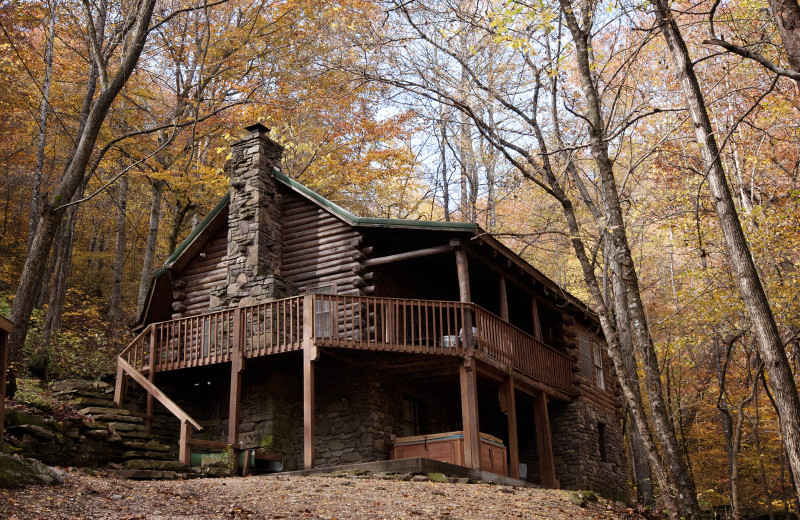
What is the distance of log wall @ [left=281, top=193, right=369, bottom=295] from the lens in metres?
17.3

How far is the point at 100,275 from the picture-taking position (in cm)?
3056

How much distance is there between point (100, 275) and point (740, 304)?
969 inches

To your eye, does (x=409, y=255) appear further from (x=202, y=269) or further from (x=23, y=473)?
(x=23, y=473)

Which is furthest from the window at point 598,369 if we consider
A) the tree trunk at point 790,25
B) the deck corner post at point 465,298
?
the tree trunk at point 790,25

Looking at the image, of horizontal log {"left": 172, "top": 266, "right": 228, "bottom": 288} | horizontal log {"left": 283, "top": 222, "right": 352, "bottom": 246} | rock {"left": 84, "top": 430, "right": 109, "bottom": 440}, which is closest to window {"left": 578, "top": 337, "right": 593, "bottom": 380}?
horizontal log {"left": 283, "top": 222, "right": 352, "bottom": 246}

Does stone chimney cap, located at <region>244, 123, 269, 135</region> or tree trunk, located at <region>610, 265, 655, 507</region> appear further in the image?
stone chimney cap, located at <region>244, 123, 269, 135</region>

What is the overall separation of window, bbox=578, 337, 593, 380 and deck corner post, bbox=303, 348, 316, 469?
10.6m

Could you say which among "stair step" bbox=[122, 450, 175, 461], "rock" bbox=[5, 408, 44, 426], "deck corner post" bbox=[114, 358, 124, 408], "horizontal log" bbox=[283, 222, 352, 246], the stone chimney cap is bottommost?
"stair step" bbox=[122, 450, 175, 461]

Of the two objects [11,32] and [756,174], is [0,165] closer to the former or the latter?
[11,32]

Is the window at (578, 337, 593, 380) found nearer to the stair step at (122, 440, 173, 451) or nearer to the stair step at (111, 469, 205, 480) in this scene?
the stair step at (122, 440, 173, 451)

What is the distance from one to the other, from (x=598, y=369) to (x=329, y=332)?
11466 millimetres

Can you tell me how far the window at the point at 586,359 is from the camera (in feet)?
74.5

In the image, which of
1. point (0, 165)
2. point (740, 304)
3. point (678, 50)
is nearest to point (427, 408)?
point (740, 304)

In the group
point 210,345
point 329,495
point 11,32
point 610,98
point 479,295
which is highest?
point 11,32
